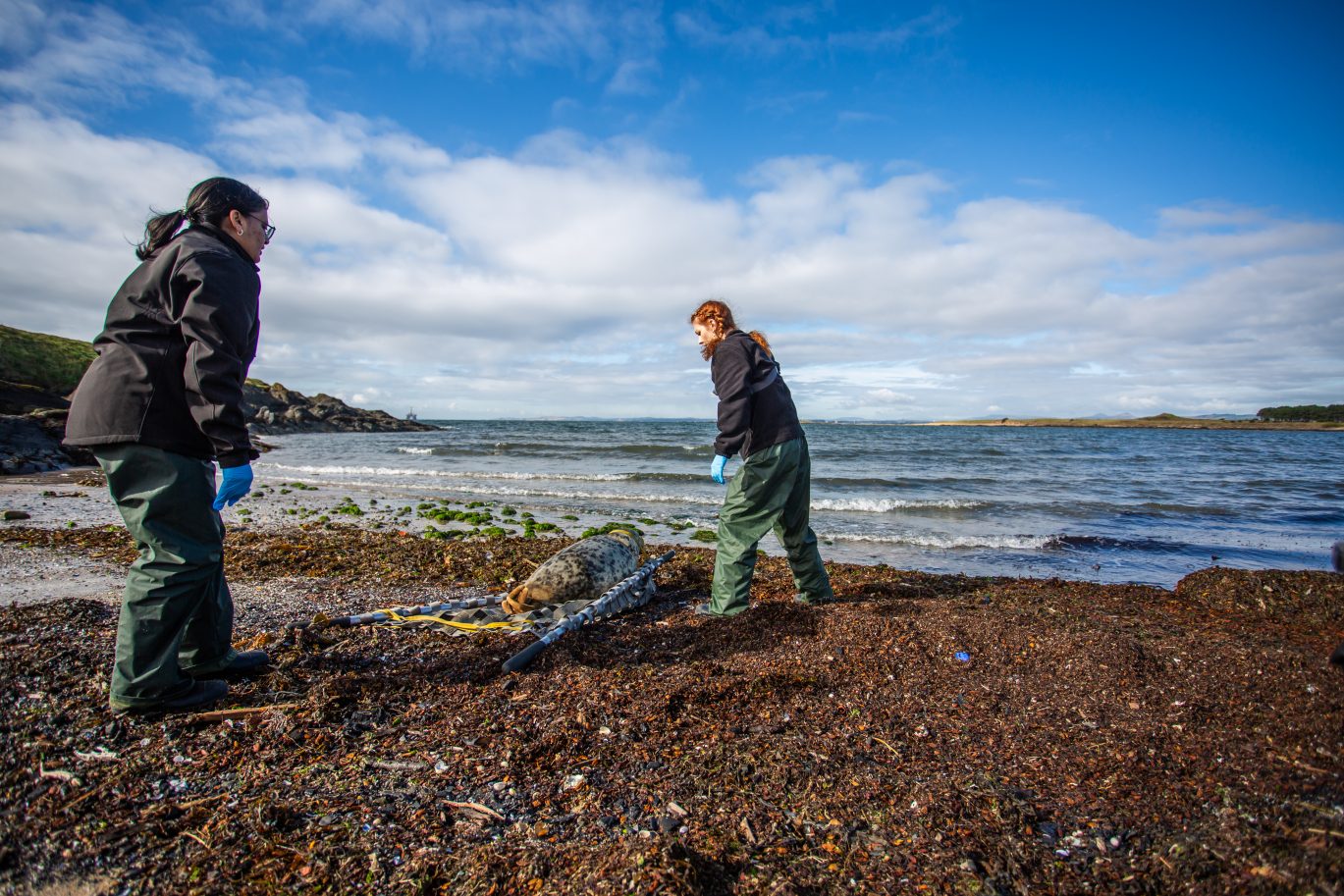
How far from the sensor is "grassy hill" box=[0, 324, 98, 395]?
85.5 feet

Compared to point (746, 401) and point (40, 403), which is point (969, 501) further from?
point (40, 403)

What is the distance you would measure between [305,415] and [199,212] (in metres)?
60.4

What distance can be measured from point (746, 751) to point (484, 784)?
Answer: 1208 mm

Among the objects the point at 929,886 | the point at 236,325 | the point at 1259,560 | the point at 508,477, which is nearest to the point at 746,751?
the point at 929,886

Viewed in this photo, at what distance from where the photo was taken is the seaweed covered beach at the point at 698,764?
7.25 feet

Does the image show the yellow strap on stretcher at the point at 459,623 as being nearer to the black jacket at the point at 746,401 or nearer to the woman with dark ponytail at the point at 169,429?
the woman with dark ponytail at the point at 169,429

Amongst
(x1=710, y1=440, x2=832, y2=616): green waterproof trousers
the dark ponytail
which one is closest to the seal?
(x1=710, y1=440, x2=832, y2=616): green waterproof trousers

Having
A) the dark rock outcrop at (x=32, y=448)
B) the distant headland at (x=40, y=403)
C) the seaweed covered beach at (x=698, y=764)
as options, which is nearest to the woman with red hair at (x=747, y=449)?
the seaweed covered beach at (x=698, y=764)

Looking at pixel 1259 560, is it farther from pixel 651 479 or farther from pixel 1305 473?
pixel 1305 473

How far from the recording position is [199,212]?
346 cm

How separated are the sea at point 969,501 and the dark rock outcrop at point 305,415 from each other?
22872mm

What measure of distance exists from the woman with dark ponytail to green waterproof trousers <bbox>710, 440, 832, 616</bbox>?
356 centimetres

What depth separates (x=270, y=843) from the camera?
7.64ft

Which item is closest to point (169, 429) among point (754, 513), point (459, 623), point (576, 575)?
point (459, 623)
